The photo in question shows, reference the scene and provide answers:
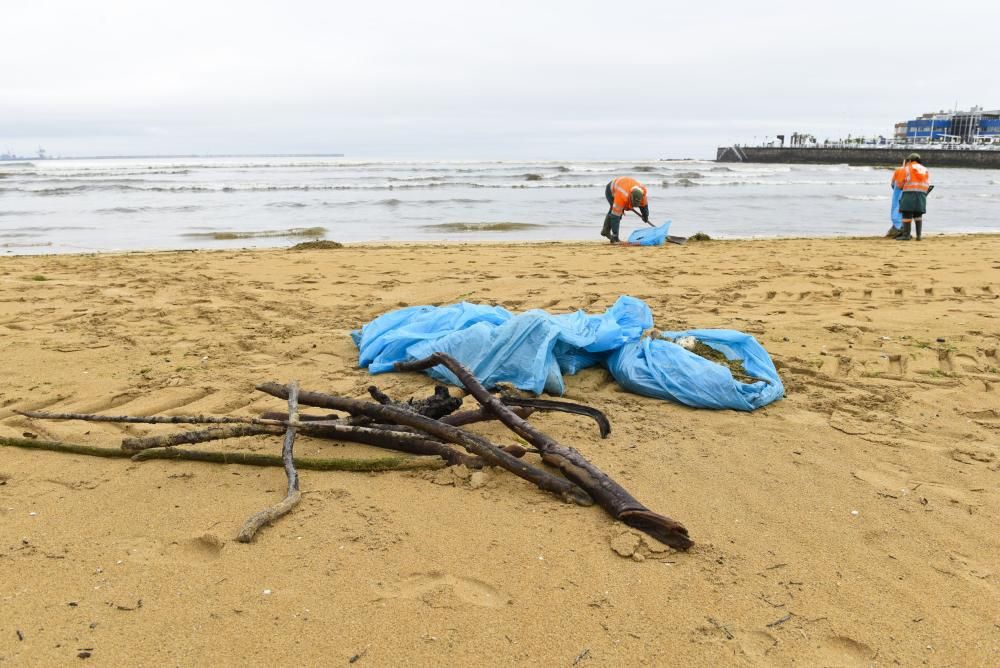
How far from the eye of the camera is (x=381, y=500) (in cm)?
235

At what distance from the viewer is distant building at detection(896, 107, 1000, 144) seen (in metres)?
76.8

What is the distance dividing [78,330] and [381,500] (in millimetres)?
3338

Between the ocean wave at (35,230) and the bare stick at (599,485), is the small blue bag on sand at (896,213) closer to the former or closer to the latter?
the bare stick at (599,485)

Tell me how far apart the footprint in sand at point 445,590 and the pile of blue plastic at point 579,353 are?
151cm

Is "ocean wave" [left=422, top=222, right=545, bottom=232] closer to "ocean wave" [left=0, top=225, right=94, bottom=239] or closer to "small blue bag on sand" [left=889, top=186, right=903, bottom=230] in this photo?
"small blue bag on sand" [left=889, top=186, right=903, bottom=230]

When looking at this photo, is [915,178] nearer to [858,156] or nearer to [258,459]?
Result: [258,459]

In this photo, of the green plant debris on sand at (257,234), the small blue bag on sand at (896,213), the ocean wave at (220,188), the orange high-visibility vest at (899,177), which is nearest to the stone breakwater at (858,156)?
the ocean wave at (220,188)

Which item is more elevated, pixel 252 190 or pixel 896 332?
pixel 252 190

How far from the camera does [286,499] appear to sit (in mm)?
2254

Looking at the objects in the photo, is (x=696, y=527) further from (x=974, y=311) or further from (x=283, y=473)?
(x=974, y=311)

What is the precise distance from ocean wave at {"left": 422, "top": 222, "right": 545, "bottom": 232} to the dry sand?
8749 mm

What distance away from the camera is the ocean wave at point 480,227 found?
12977 mm

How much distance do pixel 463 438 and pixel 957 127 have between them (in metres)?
99.9

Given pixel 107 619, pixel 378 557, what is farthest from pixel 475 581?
pixel 107 619
